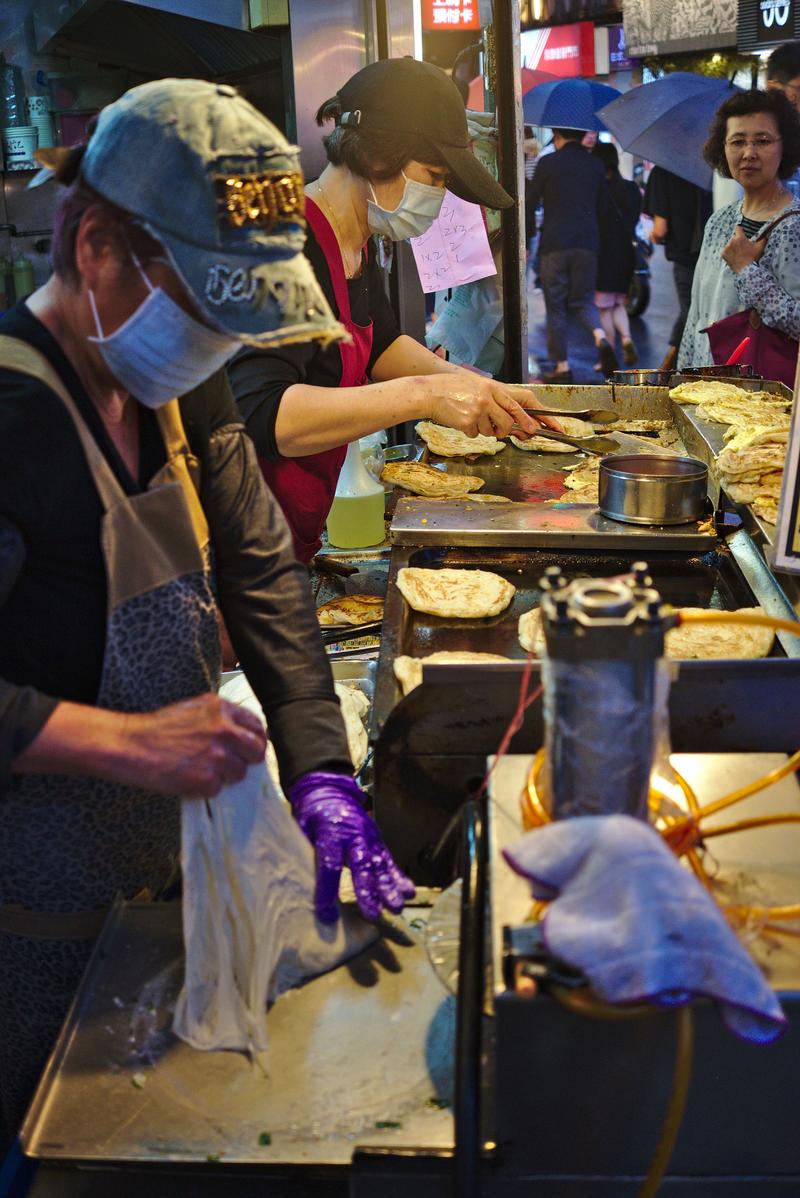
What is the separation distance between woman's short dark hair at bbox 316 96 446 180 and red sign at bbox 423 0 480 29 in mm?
2311

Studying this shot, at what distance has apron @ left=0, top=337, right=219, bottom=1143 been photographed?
1.63 m

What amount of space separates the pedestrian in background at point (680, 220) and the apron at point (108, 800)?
8.76m

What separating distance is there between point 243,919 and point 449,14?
191 inches

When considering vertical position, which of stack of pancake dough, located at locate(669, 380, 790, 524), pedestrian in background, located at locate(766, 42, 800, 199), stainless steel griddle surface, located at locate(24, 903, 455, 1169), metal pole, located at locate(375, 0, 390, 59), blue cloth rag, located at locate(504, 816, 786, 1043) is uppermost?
metal pole, located at locate(375, 0, 390, 59)

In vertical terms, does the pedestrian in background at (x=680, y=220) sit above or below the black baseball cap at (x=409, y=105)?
below

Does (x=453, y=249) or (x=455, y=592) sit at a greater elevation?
(x=453, y=249)

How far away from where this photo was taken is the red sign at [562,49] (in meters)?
18.6

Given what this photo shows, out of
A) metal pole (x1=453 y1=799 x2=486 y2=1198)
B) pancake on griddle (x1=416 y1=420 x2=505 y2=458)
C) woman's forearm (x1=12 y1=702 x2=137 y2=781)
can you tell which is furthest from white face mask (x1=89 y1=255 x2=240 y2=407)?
pancake on griddle (x1=416 y1=420 x2=505 y2=458)

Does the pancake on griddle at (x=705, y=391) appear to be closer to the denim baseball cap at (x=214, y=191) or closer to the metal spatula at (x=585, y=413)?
the metal spatula at (x=585, y=413)

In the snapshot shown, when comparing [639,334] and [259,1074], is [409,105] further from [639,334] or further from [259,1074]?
[639,334]

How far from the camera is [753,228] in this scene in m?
5.51

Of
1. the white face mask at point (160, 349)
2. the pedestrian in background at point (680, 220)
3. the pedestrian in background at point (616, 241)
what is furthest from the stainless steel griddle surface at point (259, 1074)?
the pedestrian in background at point (616, 241)

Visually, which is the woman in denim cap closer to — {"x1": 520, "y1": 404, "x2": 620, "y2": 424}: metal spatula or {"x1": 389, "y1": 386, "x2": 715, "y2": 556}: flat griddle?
{"x1": 389, "y1": 386, "x2": 715, "y2": 556}: flat griddle

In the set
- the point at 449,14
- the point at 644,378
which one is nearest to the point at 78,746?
the point at 644,378
